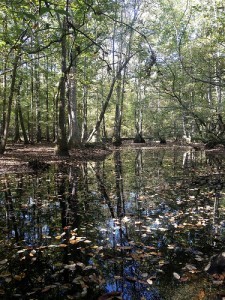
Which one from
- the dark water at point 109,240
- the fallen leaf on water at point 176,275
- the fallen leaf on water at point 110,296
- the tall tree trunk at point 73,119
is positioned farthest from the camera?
the tall tree trunk at point 73,119

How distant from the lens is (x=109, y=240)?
12.8 ft

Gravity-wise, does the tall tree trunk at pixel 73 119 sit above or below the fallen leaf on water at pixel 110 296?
above

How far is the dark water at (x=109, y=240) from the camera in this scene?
9.08 feet

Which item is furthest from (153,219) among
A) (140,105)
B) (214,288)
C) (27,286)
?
(140,105)

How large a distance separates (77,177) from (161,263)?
578cm

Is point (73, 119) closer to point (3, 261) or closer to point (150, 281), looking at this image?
point (3, 261)

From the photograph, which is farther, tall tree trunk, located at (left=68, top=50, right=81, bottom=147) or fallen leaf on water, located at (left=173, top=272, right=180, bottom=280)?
tall tree trunk, located at (left=68, top=50, right=81, bottom=147)

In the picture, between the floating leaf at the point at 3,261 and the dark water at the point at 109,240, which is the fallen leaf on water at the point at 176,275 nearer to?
the dark water at the point at 109,240

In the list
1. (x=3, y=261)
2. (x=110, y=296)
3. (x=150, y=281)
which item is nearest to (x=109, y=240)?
(x=150, y=281)

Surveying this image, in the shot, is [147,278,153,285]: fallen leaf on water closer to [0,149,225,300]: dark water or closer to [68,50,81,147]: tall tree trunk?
[0,149,225,300]: dark water

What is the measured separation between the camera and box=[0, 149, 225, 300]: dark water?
2768 mm

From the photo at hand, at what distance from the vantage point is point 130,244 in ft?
12.4

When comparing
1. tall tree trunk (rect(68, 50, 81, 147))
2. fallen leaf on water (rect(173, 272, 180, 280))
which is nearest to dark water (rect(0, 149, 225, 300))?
fallen leaf on water (rect(173, 272, 180, 280))

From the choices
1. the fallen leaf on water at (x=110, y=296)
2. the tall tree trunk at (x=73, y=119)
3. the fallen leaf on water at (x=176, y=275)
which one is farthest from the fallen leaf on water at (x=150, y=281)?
the tall tree trunk at (x=73, y=119)
